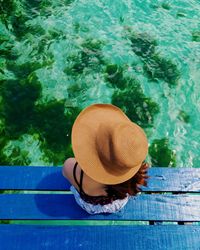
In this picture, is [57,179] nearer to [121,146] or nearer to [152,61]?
[121,146]

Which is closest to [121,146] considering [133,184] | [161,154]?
→ [133,184]

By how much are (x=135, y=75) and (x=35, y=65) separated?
4.58 ft

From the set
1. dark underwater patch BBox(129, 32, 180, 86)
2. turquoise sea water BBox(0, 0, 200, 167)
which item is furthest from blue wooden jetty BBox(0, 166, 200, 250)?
dark underwater patch BBox(129, 32, 180, 86)

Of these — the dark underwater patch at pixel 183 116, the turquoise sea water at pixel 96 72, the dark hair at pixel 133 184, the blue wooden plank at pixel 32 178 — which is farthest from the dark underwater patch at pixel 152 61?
the dark hair at pixel 133 184

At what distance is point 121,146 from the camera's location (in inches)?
85.2

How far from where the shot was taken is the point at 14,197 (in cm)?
314

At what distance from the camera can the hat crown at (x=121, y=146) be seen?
2.16 m

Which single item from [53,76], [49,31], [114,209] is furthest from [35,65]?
[114,209]

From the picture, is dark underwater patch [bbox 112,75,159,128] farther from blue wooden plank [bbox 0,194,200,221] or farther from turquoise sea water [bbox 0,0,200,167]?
blue wooden plank [bbox 0,194,200,221]

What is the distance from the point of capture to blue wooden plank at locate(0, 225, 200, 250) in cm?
288

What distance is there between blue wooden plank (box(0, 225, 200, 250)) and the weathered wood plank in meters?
0.39

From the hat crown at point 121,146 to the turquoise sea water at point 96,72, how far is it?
6.81 ft

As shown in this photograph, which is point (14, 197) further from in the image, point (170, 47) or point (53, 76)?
point (170, 47)

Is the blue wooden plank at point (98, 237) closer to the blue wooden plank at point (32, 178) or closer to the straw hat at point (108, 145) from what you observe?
the blue wooden plank at point (32, 178)
